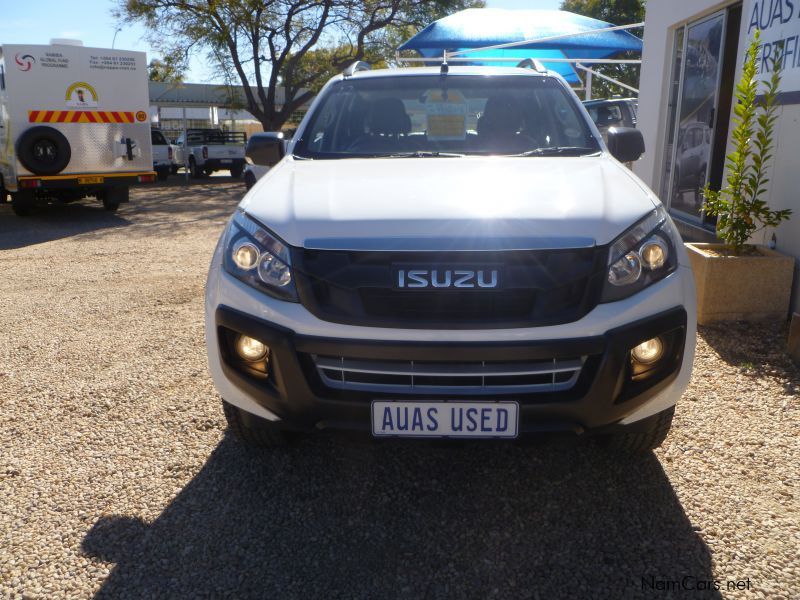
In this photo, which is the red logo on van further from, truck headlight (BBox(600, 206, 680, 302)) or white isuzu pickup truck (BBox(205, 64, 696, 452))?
truck headlight (BBox(600, 206, 680, 302))

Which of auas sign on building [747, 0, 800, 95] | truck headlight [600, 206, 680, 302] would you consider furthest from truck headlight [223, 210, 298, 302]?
auas sign on building [747, 0, 800, 95]

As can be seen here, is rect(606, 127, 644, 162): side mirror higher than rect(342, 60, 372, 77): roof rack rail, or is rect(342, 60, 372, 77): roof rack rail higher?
rect(342, 60, 372, 77): roof rack rail

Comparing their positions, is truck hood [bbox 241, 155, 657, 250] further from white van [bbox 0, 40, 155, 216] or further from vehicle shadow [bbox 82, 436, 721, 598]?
white van [bbox 0, 40, 155, 216]

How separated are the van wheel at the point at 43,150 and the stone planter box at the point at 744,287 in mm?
9874

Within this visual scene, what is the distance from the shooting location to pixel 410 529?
2539 mm

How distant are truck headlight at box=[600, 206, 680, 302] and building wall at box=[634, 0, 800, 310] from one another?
297 centimetres

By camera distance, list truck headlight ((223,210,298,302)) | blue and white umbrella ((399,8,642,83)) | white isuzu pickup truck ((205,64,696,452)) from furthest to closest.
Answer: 1. blue and white umbrella ((399,8,642,83))
2. truck headlight ((223,210,298,302))
3. white isuzu pickup truck ((205,64,696,452))

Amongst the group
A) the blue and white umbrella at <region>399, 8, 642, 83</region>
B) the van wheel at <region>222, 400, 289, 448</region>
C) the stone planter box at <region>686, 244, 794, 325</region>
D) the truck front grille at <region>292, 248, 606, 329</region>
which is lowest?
the van wheel at <region>222, 400, 289, 448</region>

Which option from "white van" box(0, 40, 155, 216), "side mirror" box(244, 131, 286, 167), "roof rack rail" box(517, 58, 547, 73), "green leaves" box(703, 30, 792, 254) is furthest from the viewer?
"white van" box(0, 40, 155, 216)

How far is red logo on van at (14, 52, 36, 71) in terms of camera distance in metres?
10.9

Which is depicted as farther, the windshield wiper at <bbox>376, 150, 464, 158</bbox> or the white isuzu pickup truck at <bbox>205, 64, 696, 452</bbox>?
the windshield wiper at <bbox>376, 150, 464, 158</bbox>

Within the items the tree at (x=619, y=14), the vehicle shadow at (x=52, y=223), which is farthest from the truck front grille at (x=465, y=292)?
the tree at (x=619, y=14)

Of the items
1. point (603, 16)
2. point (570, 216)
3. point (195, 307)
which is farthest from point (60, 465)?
point (603, 16)

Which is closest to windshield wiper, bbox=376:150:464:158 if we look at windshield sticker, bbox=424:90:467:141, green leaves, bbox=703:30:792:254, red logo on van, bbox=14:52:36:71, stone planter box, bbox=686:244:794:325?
windshield sticker, bbox=424:90:467:141
